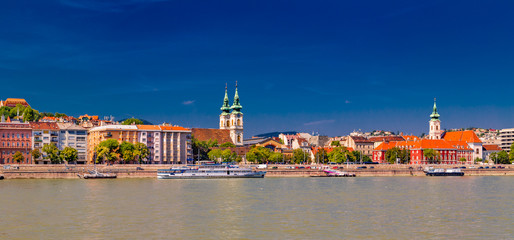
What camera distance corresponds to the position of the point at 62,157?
10700 cm

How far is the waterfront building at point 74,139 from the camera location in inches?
4653

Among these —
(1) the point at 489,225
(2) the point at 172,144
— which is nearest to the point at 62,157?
(2) the point at 172,144

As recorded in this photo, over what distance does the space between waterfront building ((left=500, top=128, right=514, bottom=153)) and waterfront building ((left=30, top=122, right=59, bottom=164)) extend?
419 feet

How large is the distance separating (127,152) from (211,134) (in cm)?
6414

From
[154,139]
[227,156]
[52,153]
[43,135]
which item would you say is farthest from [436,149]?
[43,135]

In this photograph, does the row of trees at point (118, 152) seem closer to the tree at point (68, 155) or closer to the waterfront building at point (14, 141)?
the tree at point (68, 155)

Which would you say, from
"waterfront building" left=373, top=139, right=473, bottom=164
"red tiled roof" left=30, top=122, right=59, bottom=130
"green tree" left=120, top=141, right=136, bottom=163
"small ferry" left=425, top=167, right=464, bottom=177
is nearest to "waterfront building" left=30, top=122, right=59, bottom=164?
"red tiled roof" left=30, top=122, right=59, bottom=130

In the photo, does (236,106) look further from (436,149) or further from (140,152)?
(140,152)

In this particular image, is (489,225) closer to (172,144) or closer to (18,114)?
(172,144)

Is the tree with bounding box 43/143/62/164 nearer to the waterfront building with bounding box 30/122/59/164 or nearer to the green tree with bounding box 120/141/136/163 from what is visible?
the waterfront building with bounding box 30/122/59/164

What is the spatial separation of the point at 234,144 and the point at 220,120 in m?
17.4

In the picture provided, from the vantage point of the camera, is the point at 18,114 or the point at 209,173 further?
the point at 18,114

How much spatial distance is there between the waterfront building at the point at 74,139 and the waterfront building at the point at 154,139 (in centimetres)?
190

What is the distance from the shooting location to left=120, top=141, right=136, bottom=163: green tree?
10988 cm
